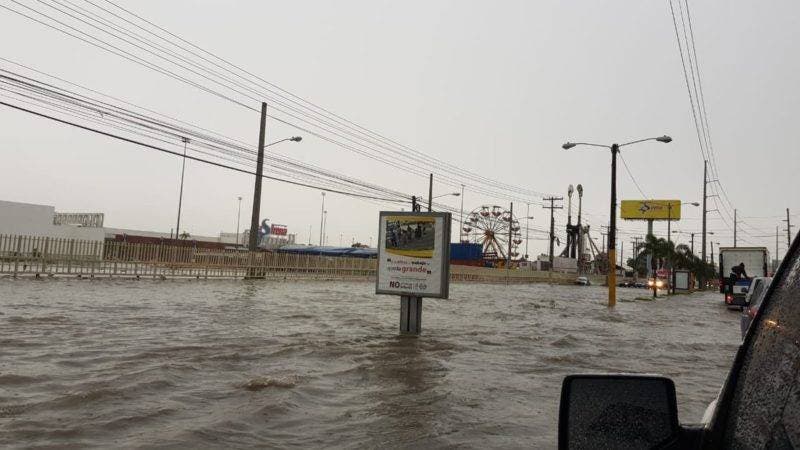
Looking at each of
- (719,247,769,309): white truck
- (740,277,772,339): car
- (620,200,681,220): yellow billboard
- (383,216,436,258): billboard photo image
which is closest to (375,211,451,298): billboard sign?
(383,216,436,258): billboard photo image

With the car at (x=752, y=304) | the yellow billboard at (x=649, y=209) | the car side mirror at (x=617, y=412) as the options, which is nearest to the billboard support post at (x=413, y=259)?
the car at (x=752, y=304)

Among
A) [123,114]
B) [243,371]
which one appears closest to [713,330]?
[243,371]

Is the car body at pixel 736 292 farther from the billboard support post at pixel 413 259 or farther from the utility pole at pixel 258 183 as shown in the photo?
the utility pole at pixel 258 183

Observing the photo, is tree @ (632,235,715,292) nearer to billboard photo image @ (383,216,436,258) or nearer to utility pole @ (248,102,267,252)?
utility pole @ (248,102,267,252)

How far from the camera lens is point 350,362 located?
7.40 metres

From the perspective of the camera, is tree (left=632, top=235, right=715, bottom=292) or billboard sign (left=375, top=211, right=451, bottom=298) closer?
billboard sign (left=375, top=211, right=451, bottom=298)

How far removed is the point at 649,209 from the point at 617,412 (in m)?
98.7

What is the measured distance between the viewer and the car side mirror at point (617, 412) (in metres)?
1.58

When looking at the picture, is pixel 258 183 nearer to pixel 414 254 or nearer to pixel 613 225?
pixel 613 225

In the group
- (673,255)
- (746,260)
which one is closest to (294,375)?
(746,260)

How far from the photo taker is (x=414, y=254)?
1038 cm

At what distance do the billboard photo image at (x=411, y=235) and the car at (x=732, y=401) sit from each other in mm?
8632

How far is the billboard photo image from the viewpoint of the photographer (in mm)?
10359

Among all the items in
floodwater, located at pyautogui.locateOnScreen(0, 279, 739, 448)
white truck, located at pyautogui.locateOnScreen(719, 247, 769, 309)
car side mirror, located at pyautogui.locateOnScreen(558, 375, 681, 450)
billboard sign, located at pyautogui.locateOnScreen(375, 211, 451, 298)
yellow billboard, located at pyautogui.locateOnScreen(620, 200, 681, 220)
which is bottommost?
floodwater, located at pyautogui.locateOnScreen(0, 279, 739, 448)
